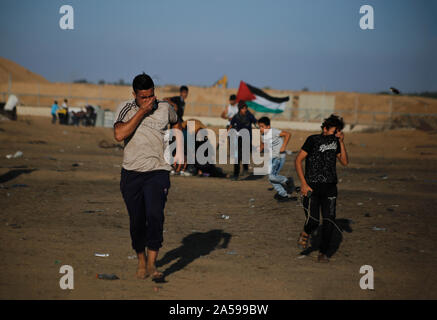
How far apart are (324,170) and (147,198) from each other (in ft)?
7.07

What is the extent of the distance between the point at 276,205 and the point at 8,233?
15.0ft

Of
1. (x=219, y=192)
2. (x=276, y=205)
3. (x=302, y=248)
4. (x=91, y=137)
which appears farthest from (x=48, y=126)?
(x=302, y=248)

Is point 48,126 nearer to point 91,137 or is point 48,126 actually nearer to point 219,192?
point 91,137

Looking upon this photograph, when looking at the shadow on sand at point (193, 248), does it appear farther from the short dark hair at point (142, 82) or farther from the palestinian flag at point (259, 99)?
the palestinian flag at point (259, 99)

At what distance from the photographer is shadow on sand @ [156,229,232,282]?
19.7 feet

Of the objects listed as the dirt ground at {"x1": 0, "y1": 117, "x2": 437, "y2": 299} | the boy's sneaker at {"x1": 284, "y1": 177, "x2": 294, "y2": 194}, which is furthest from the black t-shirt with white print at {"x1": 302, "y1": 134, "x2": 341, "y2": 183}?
the boy's sneaker at {"x1": 284, "y1": 177, "x2": 294, "y2": 194}

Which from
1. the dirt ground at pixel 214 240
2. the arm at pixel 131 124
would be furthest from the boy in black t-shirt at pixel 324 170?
the arm at pixel 131 124

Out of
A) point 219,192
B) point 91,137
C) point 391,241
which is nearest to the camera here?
point 391,241

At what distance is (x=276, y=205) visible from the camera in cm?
963

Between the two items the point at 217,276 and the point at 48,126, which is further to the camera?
the point at 48,126

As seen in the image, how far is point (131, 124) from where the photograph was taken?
4.81 meters

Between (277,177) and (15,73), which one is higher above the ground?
(15,73)

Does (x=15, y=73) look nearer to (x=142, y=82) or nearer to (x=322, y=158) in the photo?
(x=322, y=158)

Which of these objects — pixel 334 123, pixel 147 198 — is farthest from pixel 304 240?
pixel 147 198
